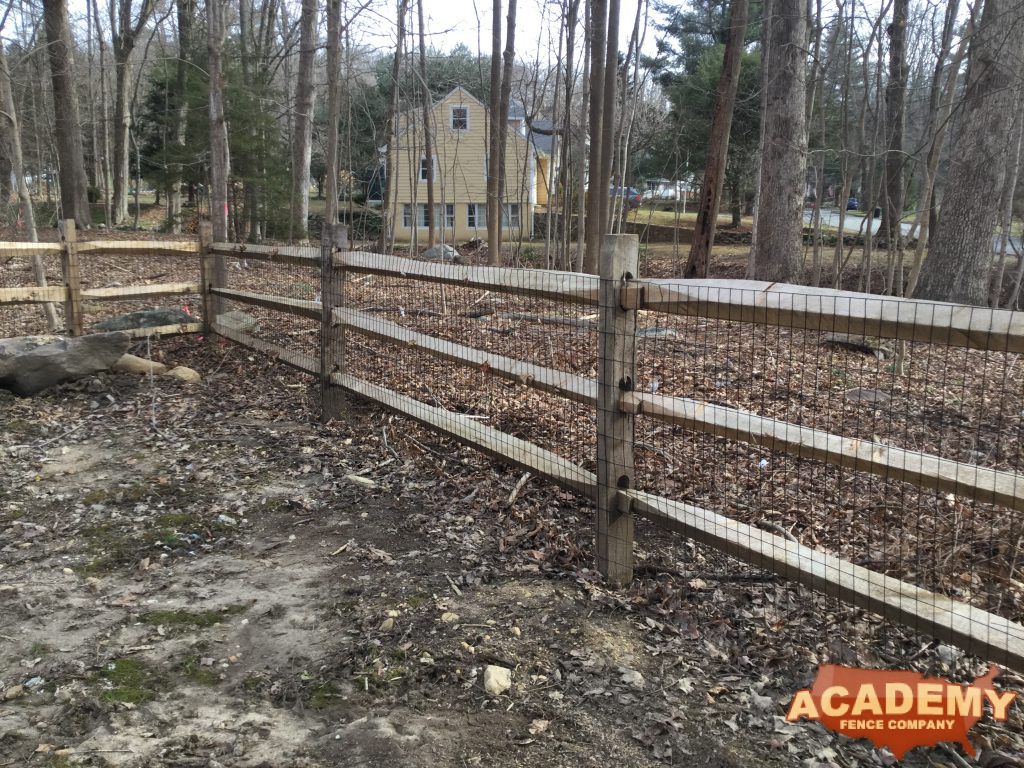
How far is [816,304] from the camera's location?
3025 millimetres

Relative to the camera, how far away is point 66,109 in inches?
782

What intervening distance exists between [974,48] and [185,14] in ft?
68.4

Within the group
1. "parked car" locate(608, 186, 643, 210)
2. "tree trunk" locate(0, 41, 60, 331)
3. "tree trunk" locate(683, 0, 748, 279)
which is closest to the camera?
"tree trunk" locate(0, 41, 60, 331)

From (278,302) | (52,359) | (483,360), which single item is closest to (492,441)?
(483,360)

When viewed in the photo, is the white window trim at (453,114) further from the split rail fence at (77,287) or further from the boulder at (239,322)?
the boulder at (239,322)

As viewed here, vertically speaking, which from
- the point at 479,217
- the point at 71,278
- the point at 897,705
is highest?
the point at 479,217

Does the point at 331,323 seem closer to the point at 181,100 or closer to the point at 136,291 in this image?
the point at 136,291

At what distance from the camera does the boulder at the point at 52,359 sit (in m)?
6.91

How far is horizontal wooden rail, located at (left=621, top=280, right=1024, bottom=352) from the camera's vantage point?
99.4 inches

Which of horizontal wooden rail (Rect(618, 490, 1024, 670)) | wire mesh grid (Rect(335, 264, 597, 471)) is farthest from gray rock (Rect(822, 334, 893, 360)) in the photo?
horizontal wooden rail (Rect(618, 490, 1024, 670))

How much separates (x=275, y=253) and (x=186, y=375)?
5.23 ft

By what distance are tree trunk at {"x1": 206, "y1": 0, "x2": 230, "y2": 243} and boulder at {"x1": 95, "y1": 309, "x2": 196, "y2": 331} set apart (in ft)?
5.90

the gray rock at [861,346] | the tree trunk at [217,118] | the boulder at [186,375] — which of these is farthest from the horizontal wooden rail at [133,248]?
the gray rock at [861,346]

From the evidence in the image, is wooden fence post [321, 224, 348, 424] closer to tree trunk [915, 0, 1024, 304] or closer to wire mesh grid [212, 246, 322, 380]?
wire mesh grid [212, 246, 322, 380]
